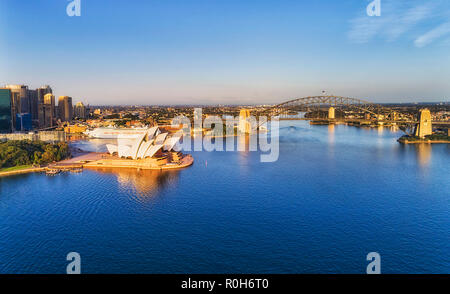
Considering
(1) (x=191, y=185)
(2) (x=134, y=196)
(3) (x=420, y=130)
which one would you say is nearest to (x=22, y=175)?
(2) (x=134, y=196)

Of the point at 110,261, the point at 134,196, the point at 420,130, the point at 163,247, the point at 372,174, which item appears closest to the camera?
the point at 110,261

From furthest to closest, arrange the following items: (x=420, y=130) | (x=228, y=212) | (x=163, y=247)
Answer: (x=420, y=130)
(x=228, y=212)
(x=163, y=247)

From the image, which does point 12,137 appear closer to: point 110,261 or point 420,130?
point 110,261

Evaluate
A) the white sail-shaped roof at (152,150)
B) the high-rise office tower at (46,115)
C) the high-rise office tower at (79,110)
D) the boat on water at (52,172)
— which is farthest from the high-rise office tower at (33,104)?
the white sail-shaped roof at (152,150)

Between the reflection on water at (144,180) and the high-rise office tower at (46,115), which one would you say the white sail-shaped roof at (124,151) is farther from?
the high-rise office tower at (46,115)

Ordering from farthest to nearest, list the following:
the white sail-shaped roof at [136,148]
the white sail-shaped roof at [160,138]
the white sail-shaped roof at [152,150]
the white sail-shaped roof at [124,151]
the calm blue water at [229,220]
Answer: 1. the white sail-shaped roof at [160,138]
2. the white sail-shaped roof at [124,151]
3. the white sail-shaped roof at [136,148]
4. the white sail-shaped roof at [152,150]
5. the calm blue water at [229,220]

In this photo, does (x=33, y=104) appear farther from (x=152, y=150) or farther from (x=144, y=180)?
(x=144, y=180)

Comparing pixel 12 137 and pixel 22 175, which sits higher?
pixel 12 137
